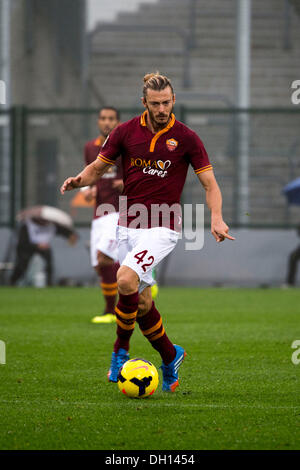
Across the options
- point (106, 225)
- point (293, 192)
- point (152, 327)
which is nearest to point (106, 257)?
point (106, 225)

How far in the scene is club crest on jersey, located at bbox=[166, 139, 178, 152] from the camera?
19.9 feet

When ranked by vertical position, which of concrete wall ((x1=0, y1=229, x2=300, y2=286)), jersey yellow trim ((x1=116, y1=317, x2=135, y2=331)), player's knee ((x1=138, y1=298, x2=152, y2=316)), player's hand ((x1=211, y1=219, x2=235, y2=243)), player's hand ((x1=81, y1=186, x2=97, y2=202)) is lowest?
concrete wall ((x1=0, y1=229, x2=300, y2=286))

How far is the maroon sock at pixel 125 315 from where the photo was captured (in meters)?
5.95

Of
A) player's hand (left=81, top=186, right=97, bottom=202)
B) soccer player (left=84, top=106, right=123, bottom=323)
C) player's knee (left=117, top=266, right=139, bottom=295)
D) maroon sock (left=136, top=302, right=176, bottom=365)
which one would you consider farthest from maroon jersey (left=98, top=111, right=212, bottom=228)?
player's hand (left=81, top=186, right=97, bottom=202)

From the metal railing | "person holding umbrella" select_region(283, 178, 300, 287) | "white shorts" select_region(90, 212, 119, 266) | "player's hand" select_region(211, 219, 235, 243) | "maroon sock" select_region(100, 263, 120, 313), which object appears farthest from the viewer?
the metal railing

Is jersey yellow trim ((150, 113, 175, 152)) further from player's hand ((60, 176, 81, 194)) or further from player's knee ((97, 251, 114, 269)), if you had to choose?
player's knee ((97, 251, 114, 269))

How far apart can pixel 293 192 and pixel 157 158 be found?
32.9 ft

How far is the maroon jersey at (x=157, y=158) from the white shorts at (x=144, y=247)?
9cm

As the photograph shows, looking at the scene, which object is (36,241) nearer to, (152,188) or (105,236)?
(105,236)

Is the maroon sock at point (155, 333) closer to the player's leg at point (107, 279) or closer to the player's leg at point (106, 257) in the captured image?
the player's leg at point (106, 257)

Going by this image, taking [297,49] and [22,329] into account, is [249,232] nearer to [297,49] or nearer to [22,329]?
[22,329]

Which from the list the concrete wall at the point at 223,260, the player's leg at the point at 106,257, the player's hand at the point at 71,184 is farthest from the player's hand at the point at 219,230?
the concrete wall at the point at 223,260

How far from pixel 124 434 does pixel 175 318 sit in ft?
19.2

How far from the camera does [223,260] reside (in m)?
15.7
